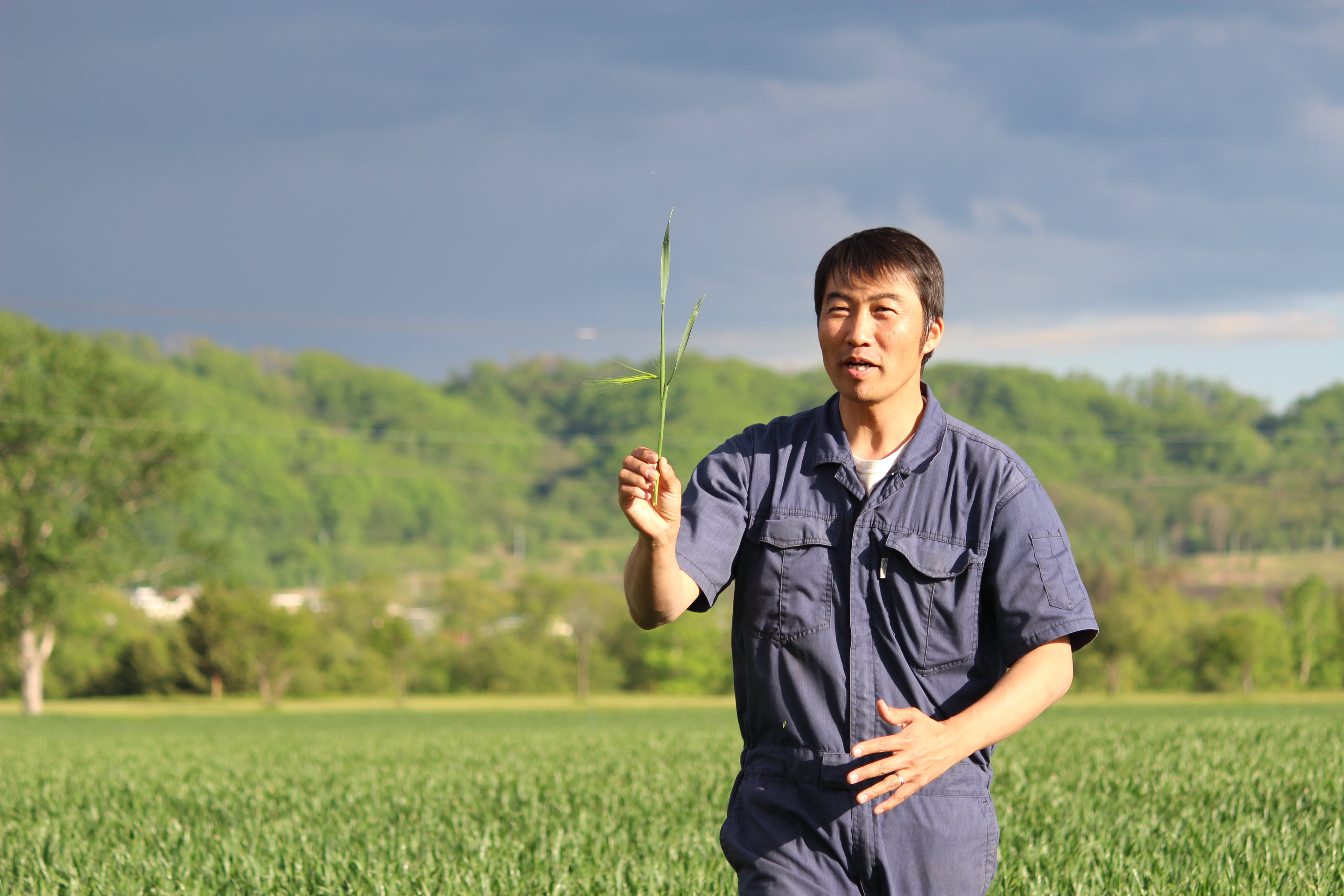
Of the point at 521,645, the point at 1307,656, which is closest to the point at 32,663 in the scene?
the point at 521,645

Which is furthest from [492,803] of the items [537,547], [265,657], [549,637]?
[537,547]

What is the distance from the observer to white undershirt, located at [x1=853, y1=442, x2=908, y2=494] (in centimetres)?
292

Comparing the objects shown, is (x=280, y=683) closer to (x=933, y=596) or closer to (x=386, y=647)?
(x=386, y=647)

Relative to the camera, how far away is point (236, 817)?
25.6ft

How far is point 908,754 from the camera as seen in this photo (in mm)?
2469

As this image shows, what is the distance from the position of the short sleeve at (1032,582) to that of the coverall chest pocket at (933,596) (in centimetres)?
6

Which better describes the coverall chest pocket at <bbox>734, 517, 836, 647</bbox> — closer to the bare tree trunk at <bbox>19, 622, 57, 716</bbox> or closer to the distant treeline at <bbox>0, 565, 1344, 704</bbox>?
the bare tree trunk at <bbox>19, 622, 57, 716</bbox>

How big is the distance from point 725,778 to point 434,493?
18744cm

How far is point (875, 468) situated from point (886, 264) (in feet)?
1.69

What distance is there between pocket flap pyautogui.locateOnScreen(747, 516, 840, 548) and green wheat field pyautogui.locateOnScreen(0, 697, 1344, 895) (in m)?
2.67

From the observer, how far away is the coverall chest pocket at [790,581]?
2.82m

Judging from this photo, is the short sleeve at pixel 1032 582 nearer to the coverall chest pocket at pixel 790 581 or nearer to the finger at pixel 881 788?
the coverall chest pocket at pixel 790 581

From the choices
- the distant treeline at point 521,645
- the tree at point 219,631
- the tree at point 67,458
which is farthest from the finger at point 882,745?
the tree at point 219,631

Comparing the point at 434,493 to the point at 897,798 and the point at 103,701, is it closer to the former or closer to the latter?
the point at 103,701
